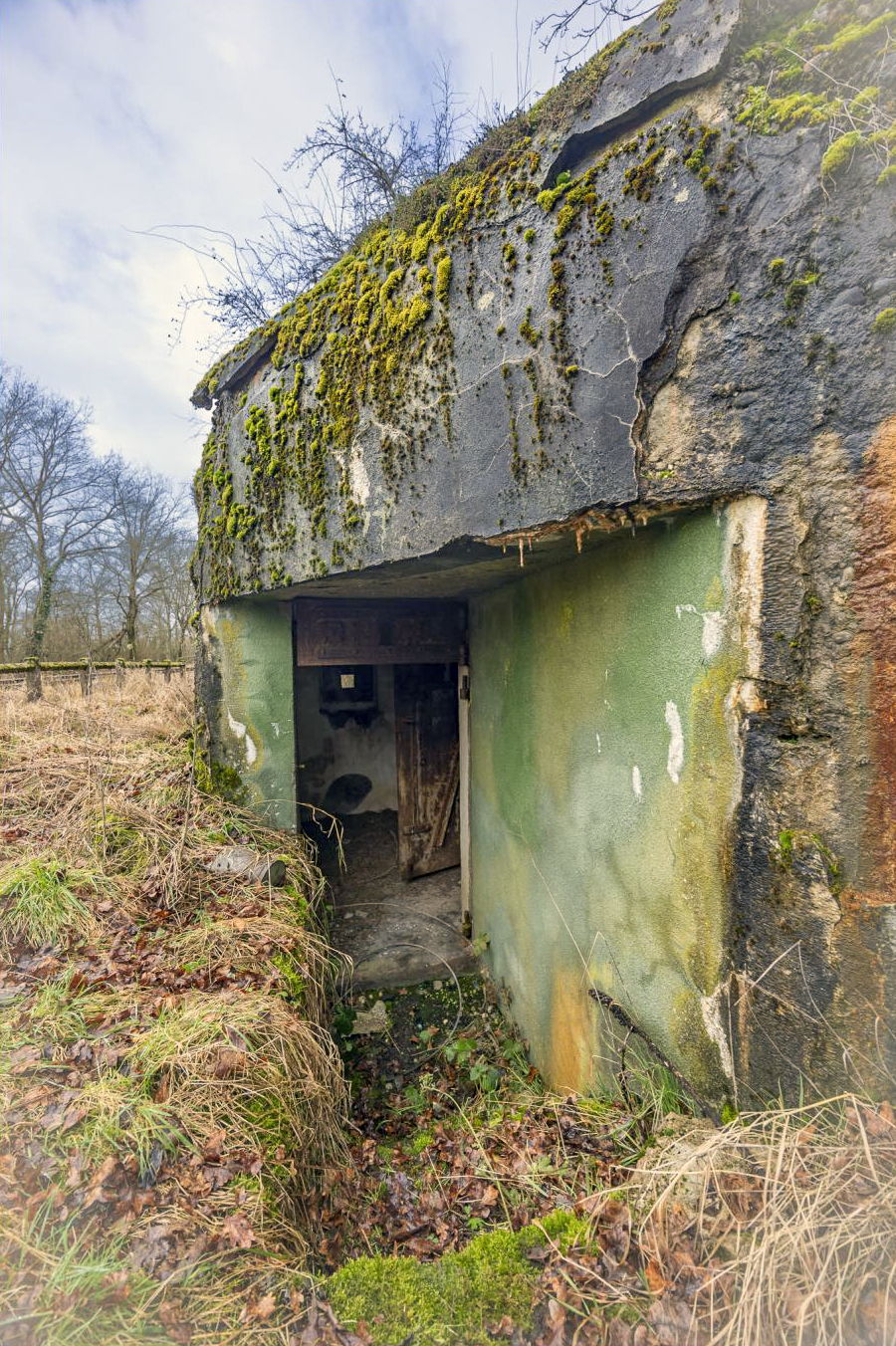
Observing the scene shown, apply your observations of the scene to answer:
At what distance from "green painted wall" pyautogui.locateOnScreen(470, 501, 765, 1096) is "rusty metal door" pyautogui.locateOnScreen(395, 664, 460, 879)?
2345 millimetres

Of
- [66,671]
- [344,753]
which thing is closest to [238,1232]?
[344,753]

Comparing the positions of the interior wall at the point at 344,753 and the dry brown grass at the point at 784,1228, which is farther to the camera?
the interior wall at the point at 344,753

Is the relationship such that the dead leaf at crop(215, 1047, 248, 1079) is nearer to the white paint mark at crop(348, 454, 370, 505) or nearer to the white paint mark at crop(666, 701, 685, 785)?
the white paint mark at crop(666, 701, 685, 785)

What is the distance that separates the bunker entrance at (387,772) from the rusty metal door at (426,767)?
0.01m

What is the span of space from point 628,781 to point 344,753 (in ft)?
15.8

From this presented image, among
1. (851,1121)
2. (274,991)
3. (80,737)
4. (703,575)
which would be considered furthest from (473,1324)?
(80,737)

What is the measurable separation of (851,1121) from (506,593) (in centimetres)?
273

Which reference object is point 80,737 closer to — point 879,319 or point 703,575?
point 703,575

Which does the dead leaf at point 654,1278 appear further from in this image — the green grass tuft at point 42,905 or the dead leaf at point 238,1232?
the green grass tuft at point 42,905

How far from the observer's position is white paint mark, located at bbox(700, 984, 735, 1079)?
66.3 inches

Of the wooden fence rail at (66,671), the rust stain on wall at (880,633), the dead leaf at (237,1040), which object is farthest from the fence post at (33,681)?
the rust stain on wall at (880,633)

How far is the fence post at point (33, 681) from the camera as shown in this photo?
905cm

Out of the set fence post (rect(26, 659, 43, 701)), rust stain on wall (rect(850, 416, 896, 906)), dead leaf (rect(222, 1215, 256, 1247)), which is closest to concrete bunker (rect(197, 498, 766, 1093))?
rust stain on wall (rect(850, 416, 896, 906))

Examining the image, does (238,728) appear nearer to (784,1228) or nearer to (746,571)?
(746,571)
